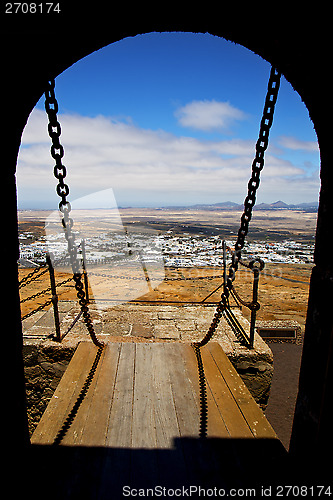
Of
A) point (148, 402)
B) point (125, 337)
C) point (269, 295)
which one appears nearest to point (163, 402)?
point (148, 402)

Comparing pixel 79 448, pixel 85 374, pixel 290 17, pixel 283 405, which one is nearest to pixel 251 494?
pixel 79 448

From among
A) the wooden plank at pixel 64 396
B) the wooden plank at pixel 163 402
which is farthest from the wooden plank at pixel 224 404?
the wooden plank at pixel 64 396

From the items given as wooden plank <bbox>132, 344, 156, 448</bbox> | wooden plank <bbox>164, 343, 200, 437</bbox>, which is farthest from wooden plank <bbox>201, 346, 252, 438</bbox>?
wooden plank <bbox>132, 344, 156, 448</bbox>

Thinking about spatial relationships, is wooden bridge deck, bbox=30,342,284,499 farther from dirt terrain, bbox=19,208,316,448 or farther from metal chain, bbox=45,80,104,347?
dirt terrain, bbox=19,208,316,448

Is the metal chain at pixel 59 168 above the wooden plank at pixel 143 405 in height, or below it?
above

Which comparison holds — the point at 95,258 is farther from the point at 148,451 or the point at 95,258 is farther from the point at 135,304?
the point at 148,451

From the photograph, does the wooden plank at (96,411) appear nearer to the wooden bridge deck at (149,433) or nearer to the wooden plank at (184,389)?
the wooden bridge deck at (149,433)
